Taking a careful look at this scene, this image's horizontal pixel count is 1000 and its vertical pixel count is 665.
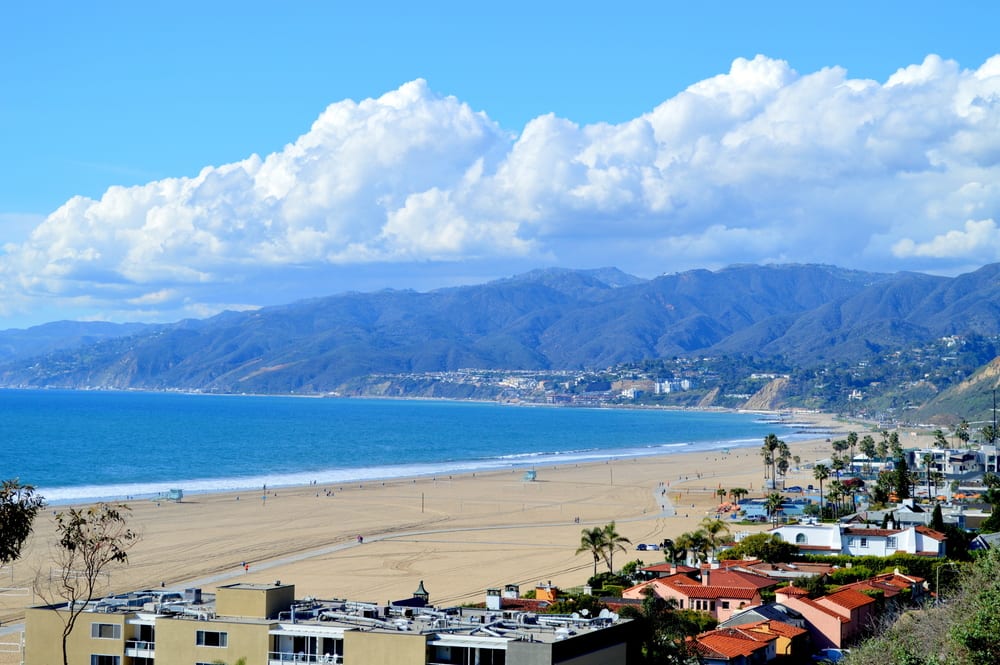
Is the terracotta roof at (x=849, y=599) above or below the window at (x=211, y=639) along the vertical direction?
below

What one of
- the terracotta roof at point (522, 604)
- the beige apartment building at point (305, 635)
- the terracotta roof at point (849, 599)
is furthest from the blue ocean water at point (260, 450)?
the beige apartment building at point (305, 635)

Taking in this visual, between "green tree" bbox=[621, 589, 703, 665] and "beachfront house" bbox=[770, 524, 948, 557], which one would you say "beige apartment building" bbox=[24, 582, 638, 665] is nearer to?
"green tree" bbox=[621, 589, 703, 665]

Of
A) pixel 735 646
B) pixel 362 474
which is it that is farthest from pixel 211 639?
pixel 362 474

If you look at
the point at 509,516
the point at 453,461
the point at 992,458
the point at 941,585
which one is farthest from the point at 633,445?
the point at 941,585

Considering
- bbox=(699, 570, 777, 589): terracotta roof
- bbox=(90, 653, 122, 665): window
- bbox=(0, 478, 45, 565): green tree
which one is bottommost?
bbox=(699, 570, 777, 589): terracotta roof

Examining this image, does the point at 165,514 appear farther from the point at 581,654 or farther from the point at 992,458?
the point at 992,458

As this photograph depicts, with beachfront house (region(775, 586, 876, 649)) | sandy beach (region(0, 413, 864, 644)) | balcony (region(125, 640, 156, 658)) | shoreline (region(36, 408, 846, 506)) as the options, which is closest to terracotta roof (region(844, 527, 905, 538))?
sandy beach (region(0, 413, 864, 644))

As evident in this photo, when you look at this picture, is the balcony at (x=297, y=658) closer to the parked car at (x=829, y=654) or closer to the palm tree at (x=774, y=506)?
the parked car at (x=829, y=654)
